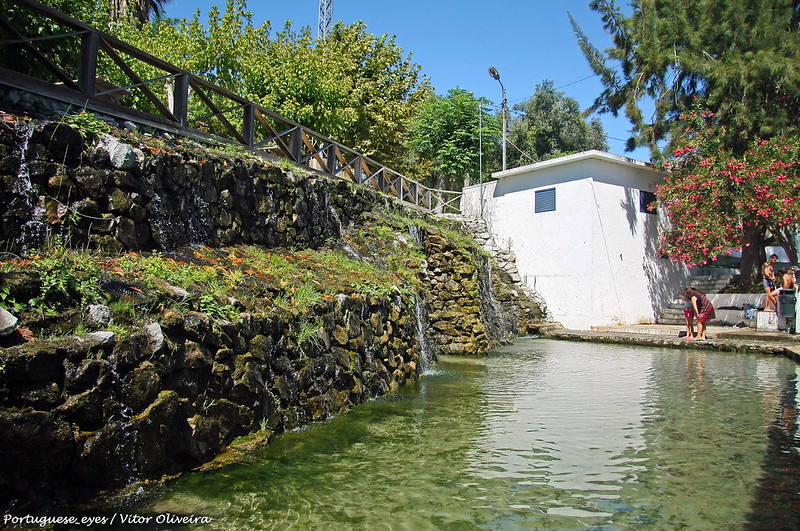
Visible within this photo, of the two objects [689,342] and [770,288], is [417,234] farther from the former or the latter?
[770,288]

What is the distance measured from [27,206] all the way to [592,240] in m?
17.2

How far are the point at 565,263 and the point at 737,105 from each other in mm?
7533

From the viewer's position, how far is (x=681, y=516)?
4051 millimetres

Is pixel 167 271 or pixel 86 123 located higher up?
pixel 86 123

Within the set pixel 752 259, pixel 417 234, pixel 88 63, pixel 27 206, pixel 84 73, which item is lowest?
pixel 27 206

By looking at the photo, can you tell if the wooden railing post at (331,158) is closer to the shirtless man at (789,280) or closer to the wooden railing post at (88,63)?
the wooden railing post at (88,63)

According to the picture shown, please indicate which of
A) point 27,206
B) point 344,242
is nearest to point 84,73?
point 27,206

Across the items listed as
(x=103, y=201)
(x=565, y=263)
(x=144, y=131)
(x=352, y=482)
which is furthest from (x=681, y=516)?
(x=565, y=263)

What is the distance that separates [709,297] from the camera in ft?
67.5

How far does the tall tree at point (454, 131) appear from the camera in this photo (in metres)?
27.0

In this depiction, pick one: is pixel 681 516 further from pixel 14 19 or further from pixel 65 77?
pixel 14 19

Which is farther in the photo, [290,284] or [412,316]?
[412,316]

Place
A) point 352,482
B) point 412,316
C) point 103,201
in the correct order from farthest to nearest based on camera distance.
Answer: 1. point 412,316
2. point 103,201
3. point 352,482

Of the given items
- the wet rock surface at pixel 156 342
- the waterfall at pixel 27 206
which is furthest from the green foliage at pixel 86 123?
the waterfall at pixel 27 206
